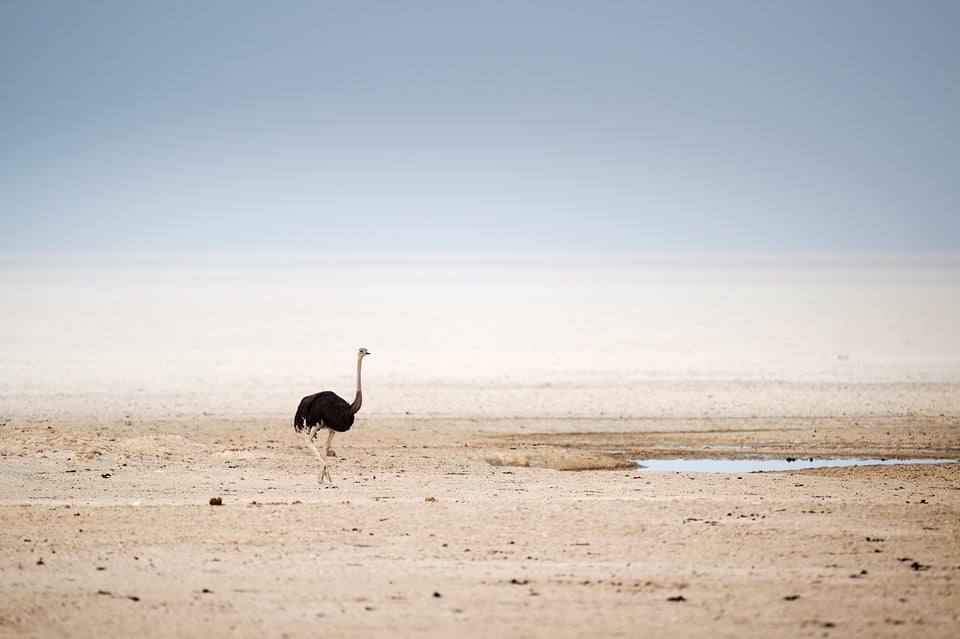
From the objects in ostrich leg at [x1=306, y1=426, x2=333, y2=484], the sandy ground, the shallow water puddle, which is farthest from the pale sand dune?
the shallow water puddle

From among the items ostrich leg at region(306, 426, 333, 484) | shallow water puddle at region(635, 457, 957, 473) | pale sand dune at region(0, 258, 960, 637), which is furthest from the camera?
shallow water puddle at region(635, 457, 957, 473)

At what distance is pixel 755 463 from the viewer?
14.7 m

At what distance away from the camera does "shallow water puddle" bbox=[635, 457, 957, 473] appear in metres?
14.2

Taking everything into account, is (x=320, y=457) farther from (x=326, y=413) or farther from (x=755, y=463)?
(x=755, y=463)

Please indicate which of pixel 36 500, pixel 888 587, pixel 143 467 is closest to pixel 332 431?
pixel 143 467

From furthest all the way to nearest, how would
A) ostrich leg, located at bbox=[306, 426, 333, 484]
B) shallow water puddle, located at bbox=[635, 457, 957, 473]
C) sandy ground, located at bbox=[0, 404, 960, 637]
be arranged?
shallow water puddle, located at bbox=[635, 457, 957, 473]
ostrich leg, located at bbox=[306, 426, 333, 484]
sandy ground, located at bbox=[0, 404, 960, 637]

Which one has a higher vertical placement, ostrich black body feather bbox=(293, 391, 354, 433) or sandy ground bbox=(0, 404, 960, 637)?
ostrich black body feather bbox=(293, 391, 354, 433)

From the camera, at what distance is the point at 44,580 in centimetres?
841

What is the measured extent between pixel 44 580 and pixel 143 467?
495 centimetres

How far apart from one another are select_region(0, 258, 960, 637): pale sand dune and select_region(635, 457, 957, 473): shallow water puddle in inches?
19.7

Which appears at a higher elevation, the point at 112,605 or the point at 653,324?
the point at 653,324

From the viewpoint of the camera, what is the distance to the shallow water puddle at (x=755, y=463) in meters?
14.2

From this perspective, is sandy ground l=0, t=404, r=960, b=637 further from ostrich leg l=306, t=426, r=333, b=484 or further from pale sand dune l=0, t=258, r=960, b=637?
ostrich leg l=306, t=426, r=333, b=484

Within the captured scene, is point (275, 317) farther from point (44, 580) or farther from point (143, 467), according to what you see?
point (44, 580)
